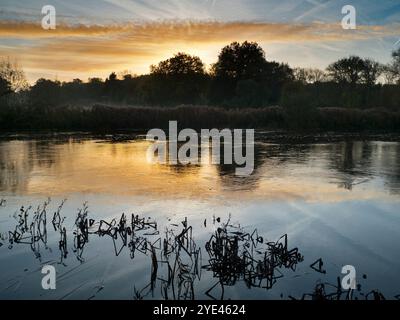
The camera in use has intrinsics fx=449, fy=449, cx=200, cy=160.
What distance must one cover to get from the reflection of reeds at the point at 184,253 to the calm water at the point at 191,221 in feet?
0.11

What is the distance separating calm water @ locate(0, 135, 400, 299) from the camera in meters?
6.34

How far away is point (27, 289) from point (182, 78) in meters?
60.7

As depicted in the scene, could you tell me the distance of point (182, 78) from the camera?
6531cm

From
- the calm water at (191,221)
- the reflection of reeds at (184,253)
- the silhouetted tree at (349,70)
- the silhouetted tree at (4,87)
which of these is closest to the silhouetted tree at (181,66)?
the silhouetted tree at (349,70)

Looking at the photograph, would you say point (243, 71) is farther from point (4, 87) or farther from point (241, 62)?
point (4, 87)

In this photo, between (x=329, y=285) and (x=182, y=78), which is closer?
(x=329, y=285)

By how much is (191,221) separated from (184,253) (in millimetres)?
1825

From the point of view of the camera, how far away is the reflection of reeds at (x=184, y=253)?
20.2ft

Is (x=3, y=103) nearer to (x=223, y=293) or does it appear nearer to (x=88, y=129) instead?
(x=88, y=129)

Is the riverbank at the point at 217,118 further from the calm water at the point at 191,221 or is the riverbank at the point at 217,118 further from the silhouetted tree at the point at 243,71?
the silhouetted tree at the point at 243,71

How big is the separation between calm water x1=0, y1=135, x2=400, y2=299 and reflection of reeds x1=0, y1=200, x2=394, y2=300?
0.11ft

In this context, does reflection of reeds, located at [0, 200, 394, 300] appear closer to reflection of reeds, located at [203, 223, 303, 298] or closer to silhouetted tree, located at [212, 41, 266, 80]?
reflection of reeds, located at [203, 223, 303, 298]

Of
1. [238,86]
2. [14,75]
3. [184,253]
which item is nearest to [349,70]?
[238,86]
